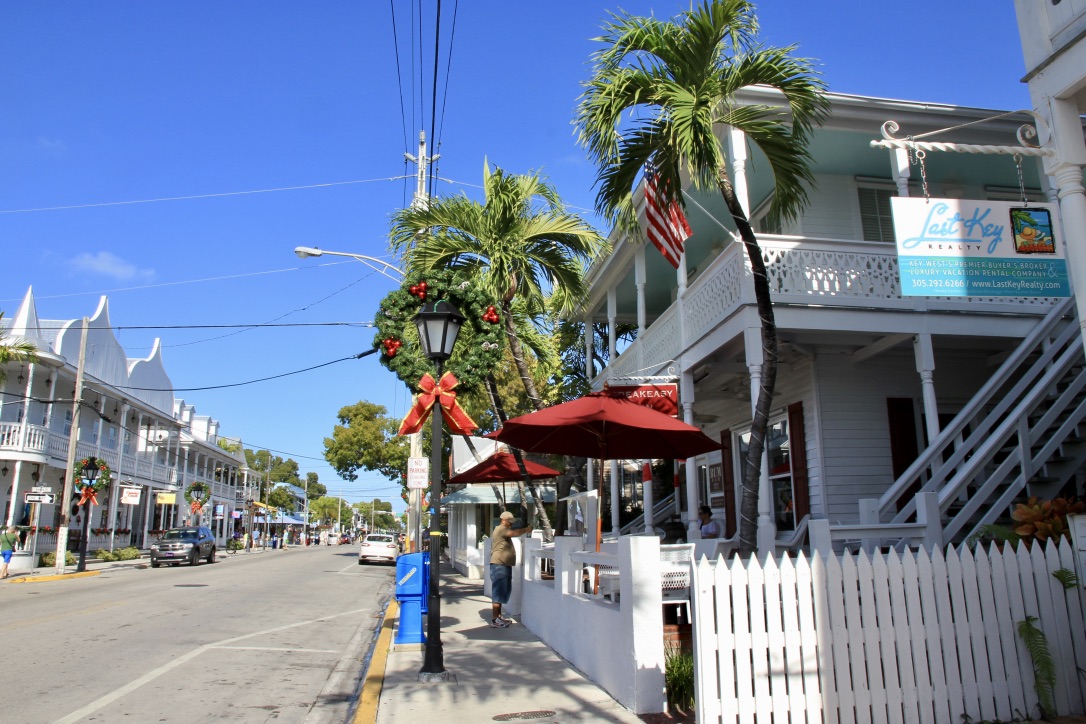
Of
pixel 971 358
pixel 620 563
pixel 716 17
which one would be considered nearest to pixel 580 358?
pixel 971 358

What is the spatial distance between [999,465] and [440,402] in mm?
7013

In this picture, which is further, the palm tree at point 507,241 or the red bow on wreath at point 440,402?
Answer: the palm tree at point 507,241

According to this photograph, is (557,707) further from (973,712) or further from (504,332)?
(504,332)

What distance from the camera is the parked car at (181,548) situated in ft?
102

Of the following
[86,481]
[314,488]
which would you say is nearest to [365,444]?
[86,481]

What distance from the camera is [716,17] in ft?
27.4

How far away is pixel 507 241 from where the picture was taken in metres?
13.7

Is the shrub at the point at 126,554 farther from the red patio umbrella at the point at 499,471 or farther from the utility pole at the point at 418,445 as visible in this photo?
the red patio umbrella at the point at 499,471

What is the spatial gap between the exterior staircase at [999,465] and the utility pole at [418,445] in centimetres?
815

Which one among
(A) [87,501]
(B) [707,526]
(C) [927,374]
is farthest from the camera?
(A) [87,501]

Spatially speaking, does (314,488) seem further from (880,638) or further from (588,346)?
(880,638)

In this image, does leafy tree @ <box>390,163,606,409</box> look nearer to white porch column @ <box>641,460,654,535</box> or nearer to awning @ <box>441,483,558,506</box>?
white porch column @ <box>641,460,654,535</box>

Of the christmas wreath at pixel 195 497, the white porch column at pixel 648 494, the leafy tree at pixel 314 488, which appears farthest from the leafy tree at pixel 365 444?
the leafy tree at pixel 314 488

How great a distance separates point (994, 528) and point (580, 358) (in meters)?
18.5
